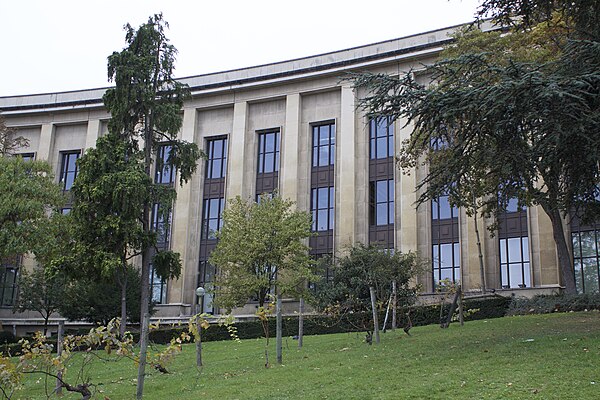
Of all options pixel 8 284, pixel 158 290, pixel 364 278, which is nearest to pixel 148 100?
pixel 364 278

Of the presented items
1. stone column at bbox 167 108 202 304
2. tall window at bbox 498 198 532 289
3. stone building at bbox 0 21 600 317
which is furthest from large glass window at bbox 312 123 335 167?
tall window at bbox 498 198 532 289

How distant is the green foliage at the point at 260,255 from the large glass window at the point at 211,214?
10141mm

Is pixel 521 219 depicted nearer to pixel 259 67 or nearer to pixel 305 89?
pixel 305 89

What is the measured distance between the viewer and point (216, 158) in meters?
47.1

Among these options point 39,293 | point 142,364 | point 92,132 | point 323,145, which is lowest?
point 142,364

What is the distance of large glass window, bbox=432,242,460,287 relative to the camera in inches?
1519

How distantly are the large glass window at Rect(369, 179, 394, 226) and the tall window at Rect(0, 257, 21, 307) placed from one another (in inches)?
1031

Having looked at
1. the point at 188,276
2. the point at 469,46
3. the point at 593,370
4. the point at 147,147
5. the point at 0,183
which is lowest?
Result: the point at 593,370

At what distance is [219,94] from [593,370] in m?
39.2

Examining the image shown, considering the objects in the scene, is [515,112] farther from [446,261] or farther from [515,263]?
[446,261]

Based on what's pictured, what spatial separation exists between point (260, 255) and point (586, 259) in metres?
18.2

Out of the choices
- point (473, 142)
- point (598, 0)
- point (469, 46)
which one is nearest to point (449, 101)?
→ point (473, 142)

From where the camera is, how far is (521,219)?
122 feet

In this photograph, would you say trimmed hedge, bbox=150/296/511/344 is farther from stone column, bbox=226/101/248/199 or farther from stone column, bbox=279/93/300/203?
stone column, bbox=226/101/248/199
